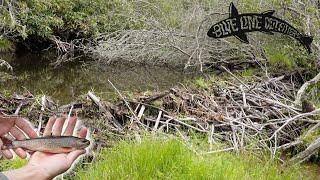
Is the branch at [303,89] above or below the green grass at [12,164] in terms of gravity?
below

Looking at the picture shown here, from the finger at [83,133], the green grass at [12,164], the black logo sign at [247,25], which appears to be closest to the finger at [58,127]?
the finger at [83,133]

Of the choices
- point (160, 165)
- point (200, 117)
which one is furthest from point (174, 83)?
point (160, 165)

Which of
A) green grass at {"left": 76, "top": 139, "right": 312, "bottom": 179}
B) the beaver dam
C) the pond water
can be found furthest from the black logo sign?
green grass at {"left": 76, "top": 139, "right": 312, "bottom": 179}

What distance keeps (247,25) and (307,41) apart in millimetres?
1554

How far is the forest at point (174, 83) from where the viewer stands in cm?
515

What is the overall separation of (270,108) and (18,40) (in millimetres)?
10413

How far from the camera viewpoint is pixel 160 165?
15.3 feet

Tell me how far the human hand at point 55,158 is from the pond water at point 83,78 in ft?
25.2

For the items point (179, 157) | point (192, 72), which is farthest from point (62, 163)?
point (192, 72)

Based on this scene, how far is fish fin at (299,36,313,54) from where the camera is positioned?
33.9 ft

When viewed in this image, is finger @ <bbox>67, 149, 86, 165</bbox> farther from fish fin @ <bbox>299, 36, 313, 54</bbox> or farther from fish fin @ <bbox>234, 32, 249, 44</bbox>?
fish fin @ <bbox>234, 32, 249, 44</bbox>

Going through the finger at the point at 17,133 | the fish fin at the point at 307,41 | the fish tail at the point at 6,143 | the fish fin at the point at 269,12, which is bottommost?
the fish fin at the point at 307,41

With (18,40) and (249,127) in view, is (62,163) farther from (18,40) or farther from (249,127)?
(18,40)

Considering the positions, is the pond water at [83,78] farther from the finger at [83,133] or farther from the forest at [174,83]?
the finger at [83,133]
